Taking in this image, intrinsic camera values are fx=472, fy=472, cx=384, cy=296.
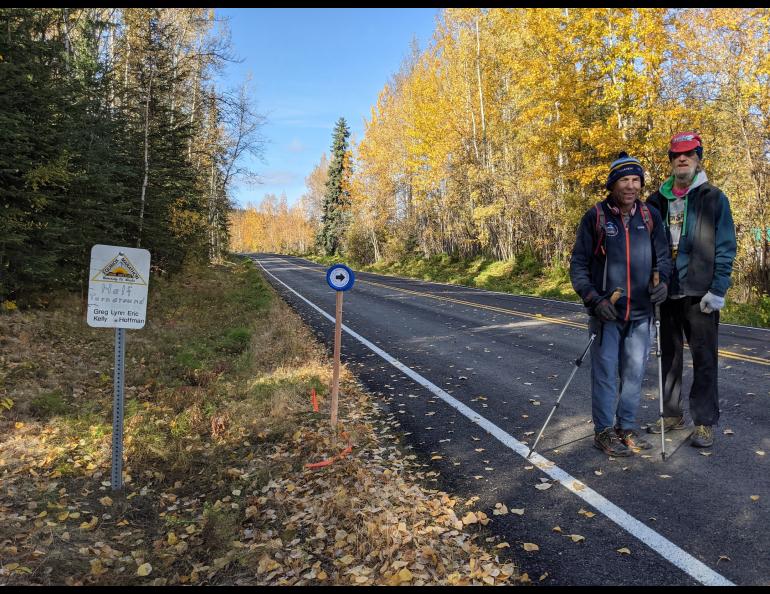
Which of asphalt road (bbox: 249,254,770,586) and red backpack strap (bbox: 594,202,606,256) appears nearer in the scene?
asphalt road (bbox: 249,254,770,586)

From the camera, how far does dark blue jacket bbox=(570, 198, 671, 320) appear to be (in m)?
4.15

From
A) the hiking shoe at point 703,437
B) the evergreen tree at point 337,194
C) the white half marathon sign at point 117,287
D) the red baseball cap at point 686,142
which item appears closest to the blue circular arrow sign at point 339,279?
the white half marathon sign at point 117,287

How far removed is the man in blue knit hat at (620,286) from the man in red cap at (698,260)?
251 mm

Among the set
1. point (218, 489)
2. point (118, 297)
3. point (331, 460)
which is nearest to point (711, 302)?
point (331, 460)

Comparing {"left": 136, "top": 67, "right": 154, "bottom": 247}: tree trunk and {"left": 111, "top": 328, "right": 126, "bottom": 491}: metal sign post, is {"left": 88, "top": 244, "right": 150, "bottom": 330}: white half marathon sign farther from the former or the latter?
{"left": 136, "top": 67, "right": 154, "bottom": 247}: tree trunk

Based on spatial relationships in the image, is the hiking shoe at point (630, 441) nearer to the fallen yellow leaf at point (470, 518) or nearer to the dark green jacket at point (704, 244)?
the dark green jacket at point (704, 244)

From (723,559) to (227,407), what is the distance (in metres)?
5.44

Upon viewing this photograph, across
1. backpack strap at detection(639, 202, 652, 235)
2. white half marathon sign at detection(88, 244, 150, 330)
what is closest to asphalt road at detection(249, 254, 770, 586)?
backpack strap at detection(639, 202, 652, 235)

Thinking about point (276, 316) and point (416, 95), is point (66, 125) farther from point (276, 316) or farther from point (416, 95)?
point (416, 95)

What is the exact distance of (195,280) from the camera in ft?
71.4

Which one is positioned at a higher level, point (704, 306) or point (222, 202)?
point (222, 202)

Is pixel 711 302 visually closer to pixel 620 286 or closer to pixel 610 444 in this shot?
pixel 620 286

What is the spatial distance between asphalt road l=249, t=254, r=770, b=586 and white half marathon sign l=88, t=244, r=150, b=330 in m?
2.95

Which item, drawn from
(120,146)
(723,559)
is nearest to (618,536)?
(723,559)
